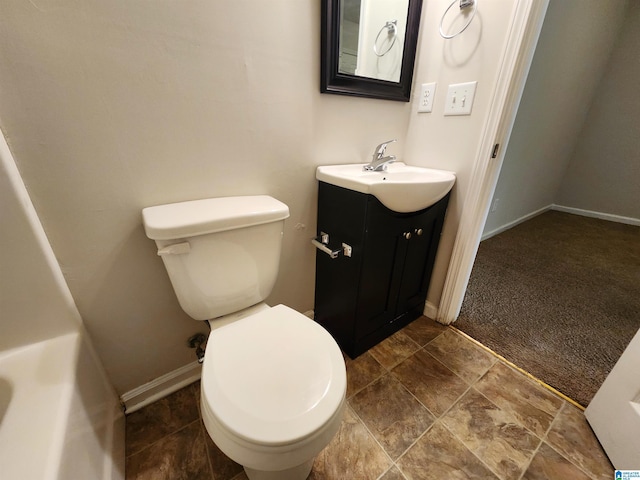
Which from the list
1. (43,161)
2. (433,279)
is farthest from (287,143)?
(433,279)

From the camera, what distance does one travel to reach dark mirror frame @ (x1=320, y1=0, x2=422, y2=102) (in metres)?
0.91

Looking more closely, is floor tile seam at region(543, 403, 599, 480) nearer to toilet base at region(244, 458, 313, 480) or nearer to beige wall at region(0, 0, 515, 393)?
toilet base at region(244, 458, 313, 480)

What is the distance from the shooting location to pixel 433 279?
56.0 inches

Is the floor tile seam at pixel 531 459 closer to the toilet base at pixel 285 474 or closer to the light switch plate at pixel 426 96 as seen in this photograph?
the toilet base at pixel 285 474

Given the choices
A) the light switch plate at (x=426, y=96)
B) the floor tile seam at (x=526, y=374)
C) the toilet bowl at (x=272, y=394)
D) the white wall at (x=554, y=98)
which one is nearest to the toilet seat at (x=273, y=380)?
the toilet bowl at (x=272, y=394)

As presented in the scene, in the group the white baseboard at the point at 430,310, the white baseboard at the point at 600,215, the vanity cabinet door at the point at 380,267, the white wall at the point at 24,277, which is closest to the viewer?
the white wall at the point at 24,277

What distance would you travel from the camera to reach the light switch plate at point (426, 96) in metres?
1.18

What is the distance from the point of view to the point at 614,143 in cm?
279

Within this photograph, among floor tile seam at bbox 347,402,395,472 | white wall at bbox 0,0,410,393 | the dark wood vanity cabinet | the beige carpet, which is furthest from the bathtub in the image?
the beige carpet

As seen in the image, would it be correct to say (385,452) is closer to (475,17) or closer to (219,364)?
(219,364)

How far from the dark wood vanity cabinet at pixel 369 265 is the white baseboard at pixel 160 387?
629 millimetres

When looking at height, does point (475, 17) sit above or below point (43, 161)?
above

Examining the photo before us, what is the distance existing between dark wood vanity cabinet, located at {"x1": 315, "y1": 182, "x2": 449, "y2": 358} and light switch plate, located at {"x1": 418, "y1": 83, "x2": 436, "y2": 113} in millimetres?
430

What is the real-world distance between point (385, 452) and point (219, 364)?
654mm
